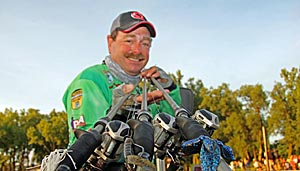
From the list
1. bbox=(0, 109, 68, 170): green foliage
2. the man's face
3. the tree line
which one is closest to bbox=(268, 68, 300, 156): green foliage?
the tree line

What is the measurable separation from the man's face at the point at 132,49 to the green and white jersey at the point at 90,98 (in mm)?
105

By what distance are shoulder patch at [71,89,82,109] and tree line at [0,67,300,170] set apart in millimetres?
12679

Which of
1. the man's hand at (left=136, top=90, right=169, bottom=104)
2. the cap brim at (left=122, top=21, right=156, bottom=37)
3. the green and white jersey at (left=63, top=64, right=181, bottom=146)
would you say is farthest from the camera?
the cap brim at (left=122, top=21, right=156, bottom=37)

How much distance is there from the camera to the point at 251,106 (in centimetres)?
Result: 1892

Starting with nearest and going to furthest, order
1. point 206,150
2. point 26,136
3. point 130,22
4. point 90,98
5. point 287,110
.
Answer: point 206,150 → point 90,98 → point 130,22 → point 287,110 → point 26,136

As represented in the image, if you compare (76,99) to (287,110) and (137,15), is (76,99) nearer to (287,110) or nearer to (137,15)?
(137,15)

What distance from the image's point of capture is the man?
5.80 ft

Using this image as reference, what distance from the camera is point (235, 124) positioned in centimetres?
1859

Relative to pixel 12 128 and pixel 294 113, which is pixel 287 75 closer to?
pixel 294 113

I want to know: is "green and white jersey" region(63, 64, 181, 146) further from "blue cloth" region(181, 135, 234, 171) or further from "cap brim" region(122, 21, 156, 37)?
"blue cloth" region(181, 135, 234, 171)

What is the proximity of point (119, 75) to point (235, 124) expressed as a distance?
1726cm

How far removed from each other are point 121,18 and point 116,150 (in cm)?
89

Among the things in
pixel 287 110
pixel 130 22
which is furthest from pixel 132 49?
Result: pixel 287 110

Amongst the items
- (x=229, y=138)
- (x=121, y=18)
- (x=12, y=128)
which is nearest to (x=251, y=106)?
(x=229, y=138)
